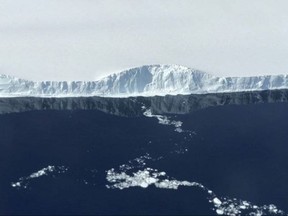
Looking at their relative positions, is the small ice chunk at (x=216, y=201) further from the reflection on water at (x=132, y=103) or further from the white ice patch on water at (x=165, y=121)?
the reflection on water at (x=132, y=103)

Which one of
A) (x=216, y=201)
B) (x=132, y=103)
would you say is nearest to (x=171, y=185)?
(x=216, y=201)

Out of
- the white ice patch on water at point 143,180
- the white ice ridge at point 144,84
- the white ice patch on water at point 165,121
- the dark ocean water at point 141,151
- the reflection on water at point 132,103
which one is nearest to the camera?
the dark ocean water at point 141,151

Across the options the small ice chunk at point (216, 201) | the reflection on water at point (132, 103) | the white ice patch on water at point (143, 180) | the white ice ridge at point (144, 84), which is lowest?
the small ice chunk at point (216, 201)

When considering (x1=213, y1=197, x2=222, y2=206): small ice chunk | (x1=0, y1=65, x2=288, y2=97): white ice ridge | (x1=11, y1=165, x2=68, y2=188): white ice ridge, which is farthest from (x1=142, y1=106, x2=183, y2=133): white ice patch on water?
(x1=11, y1=165, x2=68, y2=188): white ice ridge

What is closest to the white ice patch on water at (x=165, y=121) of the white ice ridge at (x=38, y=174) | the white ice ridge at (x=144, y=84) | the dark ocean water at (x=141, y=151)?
the dark ocean water at (x=141, y=151)

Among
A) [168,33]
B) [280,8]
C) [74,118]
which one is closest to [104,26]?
[168,33]

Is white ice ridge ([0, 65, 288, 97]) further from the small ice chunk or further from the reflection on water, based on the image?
the small ice chunk
